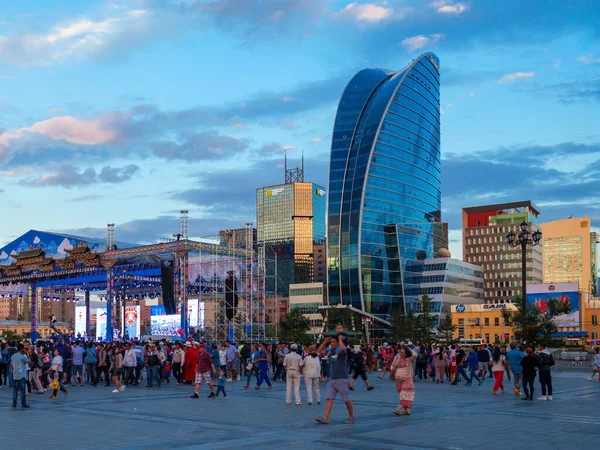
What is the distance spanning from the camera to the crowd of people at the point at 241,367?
17.6 meters

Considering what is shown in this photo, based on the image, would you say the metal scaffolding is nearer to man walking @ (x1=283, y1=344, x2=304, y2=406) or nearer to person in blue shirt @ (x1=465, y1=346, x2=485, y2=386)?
person in blue shirt @ (x1=465, y1=346, x2=485, y2=386)

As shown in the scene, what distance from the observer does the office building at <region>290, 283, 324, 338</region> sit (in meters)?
134

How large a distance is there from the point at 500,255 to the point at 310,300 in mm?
62511

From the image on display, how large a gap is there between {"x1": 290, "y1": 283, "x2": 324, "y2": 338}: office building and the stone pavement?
366 ft

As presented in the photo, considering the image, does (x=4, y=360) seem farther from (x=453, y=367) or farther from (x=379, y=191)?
(x=379, y=191)

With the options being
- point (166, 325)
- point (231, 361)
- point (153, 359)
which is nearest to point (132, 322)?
point (166, 325)

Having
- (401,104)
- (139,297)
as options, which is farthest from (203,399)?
(401,104)

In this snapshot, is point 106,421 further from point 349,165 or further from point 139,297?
point 349,165

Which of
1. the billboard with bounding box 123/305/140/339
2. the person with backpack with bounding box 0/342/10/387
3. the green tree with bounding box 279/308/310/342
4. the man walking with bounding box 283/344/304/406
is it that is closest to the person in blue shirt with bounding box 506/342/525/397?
the man walking with bounding box 283/344/304/406

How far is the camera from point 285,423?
1548 centimetres

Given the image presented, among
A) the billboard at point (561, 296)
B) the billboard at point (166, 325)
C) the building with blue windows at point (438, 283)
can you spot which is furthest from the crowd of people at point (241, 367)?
the building with blue windows at point (438, 283)

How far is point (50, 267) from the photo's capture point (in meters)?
66.9

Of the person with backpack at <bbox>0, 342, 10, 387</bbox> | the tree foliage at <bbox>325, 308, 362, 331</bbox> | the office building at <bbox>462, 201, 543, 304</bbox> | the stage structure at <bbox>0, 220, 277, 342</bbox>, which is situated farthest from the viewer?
the office building at <bbox>462, 201, 543, 304</bbox>

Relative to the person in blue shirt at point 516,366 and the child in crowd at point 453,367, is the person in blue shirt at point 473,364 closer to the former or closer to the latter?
the child in crowd at point 453,367
